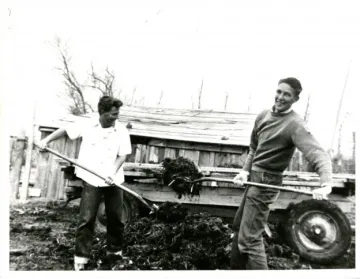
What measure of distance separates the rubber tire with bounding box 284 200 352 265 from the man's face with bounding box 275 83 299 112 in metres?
1.43

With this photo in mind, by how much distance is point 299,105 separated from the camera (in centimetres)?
371

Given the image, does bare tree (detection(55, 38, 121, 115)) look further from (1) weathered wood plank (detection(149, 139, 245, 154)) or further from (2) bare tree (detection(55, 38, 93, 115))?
(1) weathered wood plank (detection(149, 139, 245, 154))

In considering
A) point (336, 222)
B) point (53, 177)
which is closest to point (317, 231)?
point (336, 222)

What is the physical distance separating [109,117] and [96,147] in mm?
271

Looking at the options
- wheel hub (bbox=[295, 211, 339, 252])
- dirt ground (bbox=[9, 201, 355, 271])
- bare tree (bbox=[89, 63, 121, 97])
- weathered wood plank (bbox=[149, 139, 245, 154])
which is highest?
bare tree (bbox=[89, 63, 121, 97])

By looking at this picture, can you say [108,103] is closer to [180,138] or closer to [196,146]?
[180,138]

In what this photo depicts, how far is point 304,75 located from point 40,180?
3.48 metres

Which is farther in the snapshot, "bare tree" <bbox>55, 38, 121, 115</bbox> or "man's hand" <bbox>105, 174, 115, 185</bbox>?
"bare tree" <bbox>55, 38, 121, 115</bbox>

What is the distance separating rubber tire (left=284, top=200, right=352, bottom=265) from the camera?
3.56 meters

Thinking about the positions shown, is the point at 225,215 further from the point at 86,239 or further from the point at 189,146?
the point at 86,239

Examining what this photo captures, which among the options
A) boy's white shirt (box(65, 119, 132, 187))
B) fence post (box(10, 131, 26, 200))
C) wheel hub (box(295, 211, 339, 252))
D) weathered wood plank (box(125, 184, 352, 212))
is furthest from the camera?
weathered wood plank (box(125, 184, 352, 212))

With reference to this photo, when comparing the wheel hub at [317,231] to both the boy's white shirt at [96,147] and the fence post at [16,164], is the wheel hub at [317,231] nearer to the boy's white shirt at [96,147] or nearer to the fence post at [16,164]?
the boy's white shirt at [96,147]

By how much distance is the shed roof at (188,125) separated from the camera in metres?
4.86

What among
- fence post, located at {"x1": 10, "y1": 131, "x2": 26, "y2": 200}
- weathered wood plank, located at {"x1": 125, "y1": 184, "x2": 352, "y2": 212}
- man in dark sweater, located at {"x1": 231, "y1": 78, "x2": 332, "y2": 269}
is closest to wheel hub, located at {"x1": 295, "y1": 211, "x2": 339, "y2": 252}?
weathered wood plank, located at {"x1": 125, "y1": 184, "x2": 352, "y2": 212}
